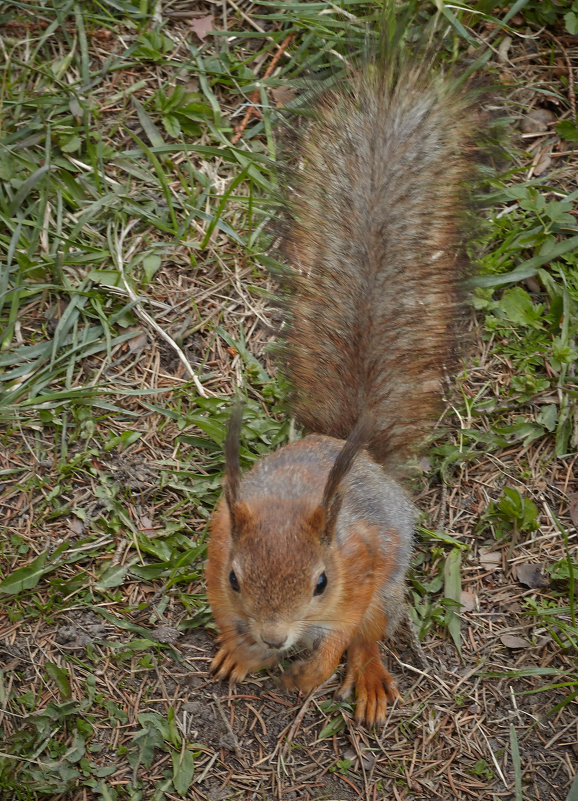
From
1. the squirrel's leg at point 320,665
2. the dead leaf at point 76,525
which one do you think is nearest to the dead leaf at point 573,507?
the squirrel's leg at point 320,665

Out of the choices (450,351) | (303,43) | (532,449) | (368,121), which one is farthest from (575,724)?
(303,43)

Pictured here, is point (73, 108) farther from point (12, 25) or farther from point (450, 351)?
point (450, 351)

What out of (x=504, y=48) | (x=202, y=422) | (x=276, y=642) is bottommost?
(x=202, y=422)

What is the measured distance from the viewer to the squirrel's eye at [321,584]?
7.75 feet

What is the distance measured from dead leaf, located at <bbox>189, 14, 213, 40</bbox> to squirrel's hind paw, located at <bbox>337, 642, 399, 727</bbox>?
2.43 metres

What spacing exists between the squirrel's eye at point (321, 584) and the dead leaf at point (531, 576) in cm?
85

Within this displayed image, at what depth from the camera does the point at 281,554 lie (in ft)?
7.46

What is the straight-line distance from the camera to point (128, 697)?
2701 millimetres

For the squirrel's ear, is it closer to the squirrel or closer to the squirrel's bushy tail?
the squirrel

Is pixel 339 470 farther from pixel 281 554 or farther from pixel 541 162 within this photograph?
pixel 541 162

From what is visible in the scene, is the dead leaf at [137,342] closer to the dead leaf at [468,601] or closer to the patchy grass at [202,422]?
the patchy grass at [202,422]

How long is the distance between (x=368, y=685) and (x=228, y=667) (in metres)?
0.42

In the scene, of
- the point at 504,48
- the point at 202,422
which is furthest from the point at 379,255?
the point at 504,48

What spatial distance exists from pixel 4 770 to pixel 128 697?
390 mm
